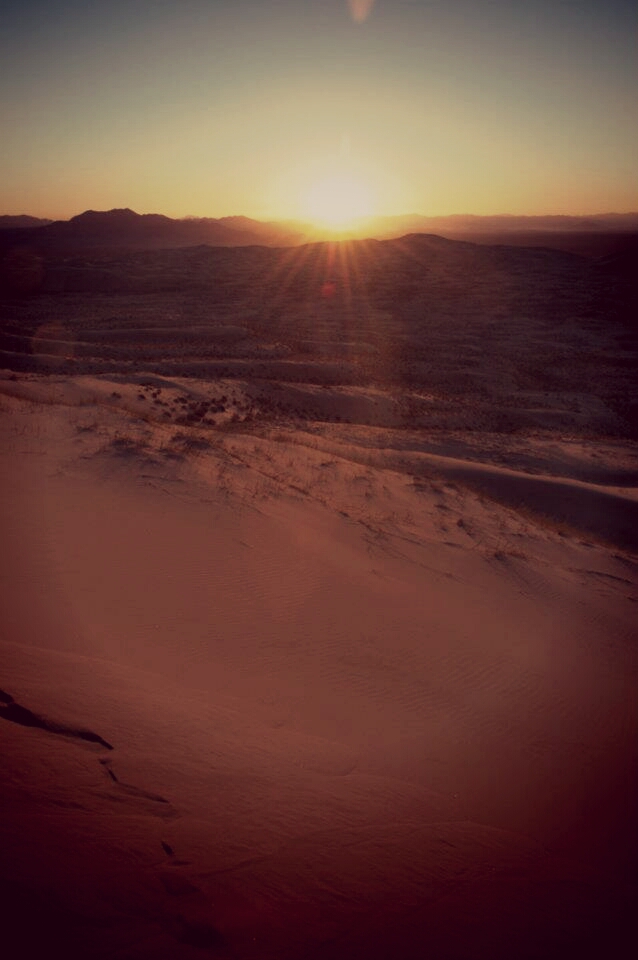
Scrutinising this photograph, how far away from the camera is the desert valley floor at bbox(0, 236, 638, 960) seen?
256 centimetres

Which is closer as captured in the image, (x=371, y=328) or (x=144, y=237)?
(x=371, y=328)

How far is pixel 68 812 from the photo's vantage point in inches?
109

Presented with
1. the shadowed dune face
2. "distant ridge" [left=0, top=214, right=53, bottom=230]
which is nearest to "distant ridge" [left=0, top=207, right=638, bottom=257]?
"distant ridge" [left=0, top=214, right=53, bottom=230]

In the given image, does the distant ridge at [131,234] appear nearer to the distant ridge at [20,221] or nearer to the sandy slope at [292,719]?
the distant ridge at [20,221]

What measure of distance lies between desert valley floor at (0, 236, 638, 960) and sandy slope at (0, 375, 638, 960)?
0.07 ft

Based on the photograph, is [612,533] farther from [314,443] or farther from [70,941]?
[70,941]

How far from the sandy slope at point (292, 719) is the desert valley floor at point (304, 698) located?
20 millimetres

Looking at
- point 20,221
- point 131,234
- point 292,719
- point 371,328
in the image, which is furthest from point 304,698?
point 20,221

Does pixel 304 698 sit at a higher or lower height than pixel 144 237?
lower

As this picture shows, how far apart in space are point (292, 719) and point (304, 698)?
0.96 ft

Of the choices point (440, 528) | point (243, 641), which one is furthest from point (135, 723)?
point (440, 528)

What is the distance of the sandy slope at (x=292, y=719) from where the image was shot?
2.54 m

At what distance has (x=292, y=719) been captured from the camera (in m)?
4.25

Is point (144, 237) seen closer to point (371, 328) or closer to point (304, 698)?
point (371, 328)
